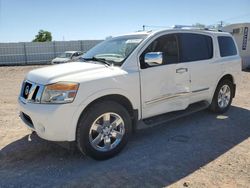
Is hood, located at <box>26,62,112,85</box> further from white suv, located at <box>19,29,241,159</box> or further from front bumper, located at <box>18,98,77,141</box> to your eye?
front bumper, located at <box>18,98,77,141</box>

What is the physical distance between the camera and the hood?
12.2ft

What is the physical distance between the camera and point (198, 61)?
5.41 m

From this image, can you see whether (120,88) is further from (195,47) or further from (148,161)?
(195,47)

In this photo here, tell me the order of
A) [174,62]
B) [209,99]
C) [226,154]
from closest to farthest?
1. [226,154]
2. [174,62]
3. [209,99]

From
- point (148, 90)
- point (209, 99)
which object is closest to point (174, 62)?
point (148, 90)

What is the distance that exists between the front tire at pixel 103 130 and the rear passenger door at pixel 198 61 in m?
1.68

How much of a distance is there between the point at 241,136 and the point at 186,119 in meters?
1.30

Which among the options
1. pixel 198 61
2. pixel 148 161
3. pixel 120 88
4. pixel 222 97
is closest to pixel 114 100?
pixel 120 88

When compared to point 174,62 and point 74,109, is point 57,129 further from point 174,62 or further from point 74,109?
point 174,62

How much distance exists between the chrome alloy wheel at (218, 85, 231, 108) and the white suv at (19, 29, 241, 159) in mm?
472

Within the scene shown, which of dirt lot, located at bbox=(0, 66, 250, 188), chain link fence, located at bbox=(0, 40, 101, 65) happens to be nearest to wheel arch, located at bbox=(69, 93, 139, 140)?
dirt lot, located at bbox=(0, 66, 250, 188)

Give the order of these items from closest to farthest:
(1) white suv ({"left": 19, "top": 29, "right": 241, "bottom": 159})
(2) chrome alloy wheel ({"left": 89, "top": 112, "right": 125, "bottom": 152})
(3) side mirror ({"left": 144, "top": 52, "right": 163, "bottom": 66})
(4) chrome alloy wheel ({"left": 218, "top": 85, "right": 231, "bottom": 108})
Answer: (1) white suv ({"left": 19, "top": 29, "right": 241, "bottom": 159})
(2) chrome alloy wheel ({"left": 89, "top": 112, "right": 125, "bottom": 152})
(3) side mirror ({"left": 144, "top": 52, "right": 163, "bottom": 66})
(4) chrome alloy wheel ({"left": 218, "top": 85, "right": 231, "bottom": 108})

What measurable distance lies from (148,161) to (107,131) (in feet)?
2.46

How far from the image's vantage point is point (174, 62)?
4.91 metres
